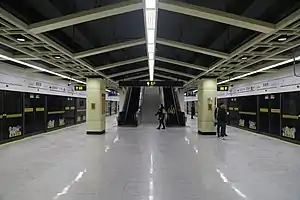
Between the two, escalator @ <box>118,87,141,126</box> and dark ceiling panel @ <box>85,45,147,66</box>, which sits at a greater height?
dark ceiling panel @ <box>85,45,147,66</box>

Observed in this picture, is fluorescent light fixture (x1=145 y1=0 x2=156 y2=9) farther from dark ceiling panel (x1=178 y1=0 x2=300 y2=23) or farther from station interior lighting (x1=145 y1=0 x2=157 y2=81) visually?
dark ceiling panel (x1=178 y1=0 x2=300 y2=23)

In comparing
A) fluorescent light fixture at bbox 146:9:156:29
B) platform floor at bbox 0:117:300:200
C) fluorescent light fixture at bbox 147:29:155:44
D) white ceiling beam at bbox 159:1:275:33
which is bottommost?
platform floor at bbox 0:117:300:200

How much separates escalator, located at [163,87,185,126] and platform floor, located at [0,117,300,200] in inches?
495

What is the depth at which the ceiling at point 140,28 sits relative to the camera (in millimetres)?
6441

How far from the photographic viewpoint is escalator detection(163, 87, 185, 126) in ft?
77.0

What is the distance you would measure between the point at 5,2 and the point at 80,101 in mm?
19234

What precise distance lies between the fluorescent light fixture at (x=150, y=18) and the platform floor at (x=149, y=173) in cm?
334

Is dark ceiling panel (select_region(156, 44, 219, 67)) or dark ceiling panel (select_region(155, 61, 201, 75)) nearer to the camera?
dark ceiling panel (select_region(156, 44, 219, 67))

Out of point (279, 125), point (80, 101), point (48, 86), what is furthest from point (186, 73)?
point (80, 101)

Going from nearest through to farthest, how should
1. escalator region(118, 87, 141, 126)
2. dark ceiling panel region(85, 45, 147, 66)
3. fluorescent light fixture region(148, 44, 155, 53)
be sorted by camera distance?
fluorescent light fixture region(148, 44, 155, 53), dark ceiling panel region(85, 45, 147, 66), escalator region(118, 87, 141, 126)

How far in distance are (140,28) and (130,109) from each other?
16.5 m

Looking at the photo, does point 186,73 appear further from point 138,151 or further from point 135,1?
point 135,1

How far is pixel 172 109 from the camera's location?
24453mm

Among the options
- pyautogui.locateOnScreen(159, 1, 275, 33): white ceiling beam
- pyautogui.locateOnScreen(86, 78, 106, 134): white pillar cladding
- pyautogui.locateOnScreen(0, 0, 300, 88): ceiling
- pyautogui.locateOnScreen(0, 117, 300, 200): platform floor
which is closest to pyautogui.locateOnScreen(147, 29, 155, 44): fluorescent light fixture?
pyautogui.locateOnScreen(0, 0, 300, 88): ceiling
